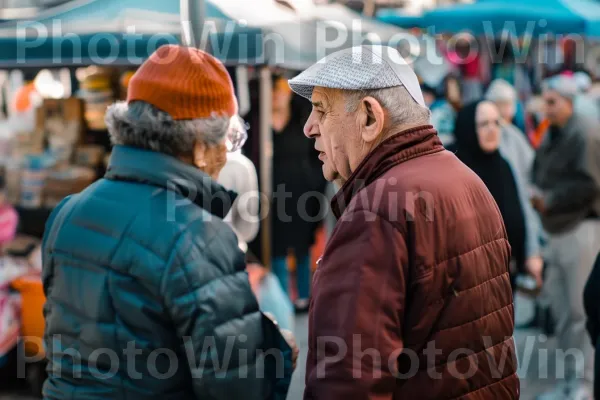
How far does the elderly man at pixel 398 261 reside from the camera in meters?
1.89

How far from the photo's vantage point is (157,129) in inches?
94.9

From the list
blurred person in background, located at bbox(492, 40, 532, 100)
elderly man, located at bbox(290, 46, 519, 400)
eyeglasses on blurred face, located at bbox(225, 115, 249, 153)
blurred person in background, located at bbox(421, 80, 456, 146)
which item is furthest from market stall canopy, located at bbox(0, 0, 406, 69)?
blurred person in background, located at bbox(492, 40, 532, 100)

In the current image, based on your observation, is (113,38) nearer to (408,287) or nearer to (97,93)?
(97,93)

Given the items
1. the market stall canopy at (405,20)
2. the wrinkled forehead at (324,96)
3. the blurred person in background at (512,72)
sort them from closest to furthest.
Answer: the wrinkled forehead at (324,96) < the market stall canopy at (405,20) < the blurred person in background at (512,72)

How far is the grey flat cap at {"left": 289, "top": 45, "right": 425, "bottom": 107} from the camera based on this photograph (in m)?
2.04

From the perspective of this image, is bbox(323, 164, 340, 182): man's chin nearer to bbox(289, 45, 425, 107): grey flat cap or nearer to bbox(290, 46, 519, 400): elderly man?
bbox(290, 46, 519, 400): elderly man

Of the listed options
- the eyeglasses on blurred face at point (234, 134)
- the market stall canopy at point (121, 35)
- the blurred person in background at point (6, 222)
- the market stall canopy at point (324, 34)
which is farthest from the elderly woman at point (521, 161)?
the eyeglasses on blurred face at point (234, 134)

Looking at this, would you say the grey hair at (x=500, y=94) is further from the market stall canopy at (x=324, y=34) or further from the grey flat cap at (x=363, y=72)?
the grey flat cap at (x=363, y=72)

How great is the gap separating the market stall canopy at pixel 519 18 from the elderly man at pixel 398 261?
7939 millimetres

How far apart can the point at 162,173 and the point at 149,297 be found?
0.35m

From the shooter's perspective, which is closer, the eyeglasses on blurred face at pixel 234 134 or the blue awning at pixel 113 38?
the eyeglasses on blurred face at pixel 234 134

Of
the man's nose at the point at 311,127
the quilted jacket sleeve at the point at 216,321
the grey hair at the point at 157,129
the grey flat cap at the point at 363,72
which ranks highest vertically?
the grey flat cap at the point at 363,72

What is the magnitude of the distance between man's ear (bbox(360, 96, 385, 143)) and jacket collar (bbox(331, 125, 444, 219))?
0.03m

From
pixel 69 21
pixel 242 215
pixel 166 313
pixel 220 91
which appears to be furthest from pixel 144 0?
pixel 166 313
